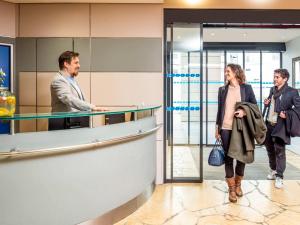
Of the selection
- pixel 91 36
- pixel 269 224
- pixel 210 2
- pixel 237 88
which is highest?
pixel 210 2

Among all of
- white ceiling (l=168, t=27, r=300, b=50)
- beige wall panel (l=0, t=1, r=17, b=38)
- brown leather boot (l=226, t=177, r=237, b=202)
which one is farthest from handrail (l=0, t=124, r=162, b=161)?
white ceiling (l=168, t=27, r=300, b=50)

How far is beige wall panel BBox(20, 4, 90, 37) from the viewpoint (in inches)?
205

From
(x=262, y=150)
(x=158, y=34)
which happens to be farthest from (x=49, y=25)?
(x=262, y=150)

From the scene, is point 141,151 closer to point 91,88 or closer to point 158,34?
point 91,88

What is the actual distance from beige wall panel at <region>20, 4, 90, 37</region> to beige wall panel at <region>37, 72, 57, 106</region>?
604mm

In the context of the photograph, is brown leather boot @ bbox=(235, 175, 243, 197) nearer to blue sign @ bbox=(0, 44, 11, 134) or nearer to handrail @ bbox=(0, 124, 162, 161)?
handrail @ bbox=(0, 124, 162, 161)

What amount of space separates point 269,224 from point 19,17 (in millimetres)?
4406

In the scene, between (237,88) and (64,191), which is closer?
(64,191)

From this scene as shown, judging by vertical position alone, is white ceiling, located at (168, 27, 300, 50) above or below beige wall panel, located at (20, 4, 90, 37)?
above

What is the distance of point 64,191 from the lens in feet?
10.5

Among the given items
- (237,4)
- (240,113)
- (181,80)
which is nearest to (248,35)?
(237,4)

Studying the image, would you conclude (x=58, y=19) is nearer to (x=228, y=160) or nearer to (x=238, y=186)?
(x=228, y=160)

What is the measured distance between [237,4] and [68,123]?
345 cm

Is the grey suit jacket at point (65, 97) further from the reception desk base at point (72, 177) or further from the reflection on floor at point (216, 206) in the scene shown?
the reflection on floor at point (216, 206)
